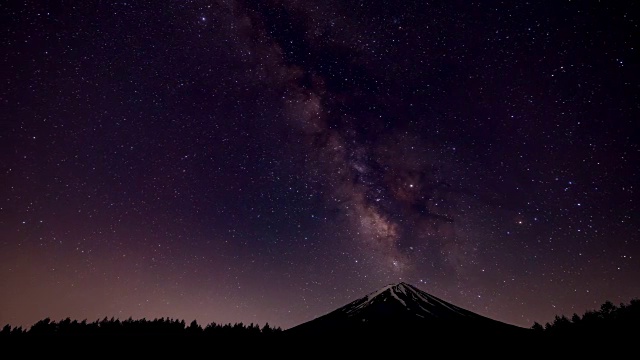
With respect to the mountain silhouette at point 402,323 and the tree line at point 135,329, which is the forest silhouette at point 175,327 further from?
the mountain silhouette at point 402,323

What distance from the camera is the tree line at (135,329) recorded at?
90.1 ft

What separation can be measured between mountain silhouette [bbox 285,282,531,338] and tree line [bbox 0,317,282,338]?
10427mm

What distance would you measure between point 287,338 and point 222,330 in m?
15.8

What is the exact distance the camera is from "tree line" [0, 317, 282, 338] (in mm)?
27453

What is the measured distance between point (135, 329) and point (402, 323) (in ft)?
92.3

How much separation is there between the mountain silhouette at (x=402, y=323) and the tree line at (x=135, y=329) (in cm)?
1043

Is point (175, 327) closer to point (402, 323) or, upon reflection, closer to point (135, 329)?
point (135, 329)

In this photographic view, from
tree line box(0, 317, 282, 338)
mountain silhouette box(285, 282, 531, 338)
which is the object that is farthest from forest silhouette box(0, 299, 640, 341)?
mountain silhouette box(285, 282, 531, 338)

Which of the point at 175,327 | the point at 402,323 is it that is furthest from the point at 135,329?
the point at 402,323

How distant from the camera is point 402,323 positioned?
1609cm

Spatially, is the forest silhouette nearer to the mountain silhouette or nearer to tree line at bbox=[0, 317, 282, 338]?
tree line at bbox=[0, 317, 282, 338]

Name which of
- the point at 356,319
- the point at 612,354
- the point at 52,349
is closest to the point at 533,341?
the point at 612,354

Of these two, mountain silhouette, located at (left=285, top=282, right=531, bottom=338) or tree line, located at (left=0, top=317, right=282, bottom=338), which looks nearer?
mountain silhouette, located at (left=285, top=282, right=531, bottom=338)

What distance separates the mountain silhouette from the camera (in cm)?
1514
